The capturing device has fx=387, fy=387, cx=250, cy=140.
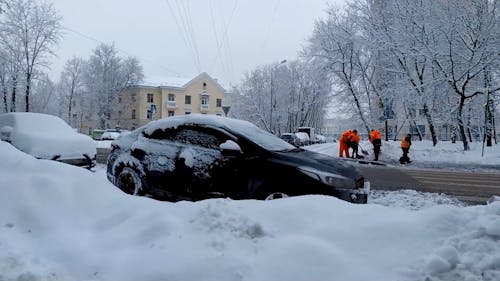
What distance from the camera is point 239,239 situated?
3242 millimetres

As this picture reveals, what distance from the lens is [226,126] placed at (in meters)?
6.03

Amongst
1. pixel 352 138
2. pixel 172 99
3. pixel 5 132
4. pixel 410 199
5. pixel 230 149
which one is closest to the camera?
pixel 230 149

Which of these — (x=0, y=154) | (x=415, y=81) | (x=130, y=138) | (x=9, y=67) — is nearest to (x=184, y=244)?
(x=0, y=154)

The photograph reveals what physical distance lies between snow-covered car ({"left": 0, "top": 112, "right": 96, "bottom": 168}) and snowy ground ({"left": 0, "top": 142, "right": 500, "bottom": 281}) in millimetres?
4943

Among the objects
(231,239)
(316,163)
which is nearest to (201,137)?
(316,163)

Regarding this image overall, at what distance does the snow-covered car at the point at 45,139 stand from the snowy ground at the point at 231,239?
494 cm

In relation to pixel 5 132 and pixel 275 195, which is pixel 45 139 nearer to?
pixel 5 132

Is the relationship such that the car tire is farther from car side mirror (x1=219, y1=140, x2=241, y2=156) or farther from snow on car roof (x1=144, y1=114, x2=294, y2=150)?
snow on car roof (x1=144, y1=114, x2=294, y2=150)

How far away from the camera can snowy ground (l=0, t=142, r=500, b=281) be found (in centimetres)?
287

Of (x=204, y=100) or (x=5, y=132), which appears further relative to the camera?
(x=204, y=100)

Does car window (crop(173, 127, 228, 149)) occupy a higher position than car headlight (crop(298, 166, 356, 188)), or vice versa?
car window (crop(173, 127, 228, 149))

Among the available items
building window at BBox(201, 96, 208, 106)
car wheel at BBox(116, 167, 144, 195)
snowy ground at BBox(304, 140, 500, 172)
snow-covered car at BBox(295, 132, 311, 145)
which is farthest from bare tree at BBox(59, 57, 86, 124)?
car wheel at BBox(116, 167, 144, 195)

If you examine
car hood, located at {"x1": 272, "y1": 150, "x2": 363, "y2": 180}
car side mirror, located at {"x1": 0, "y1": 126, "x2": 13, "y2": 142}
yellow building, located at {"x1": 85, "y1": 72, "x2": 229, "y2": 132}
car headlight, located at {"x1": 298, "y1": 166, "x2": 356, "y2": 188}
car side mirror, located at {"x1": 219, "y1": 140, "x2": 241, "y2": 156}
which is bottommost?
car headlight, located at {"x1": 298, "y1": 166, "x2": 356, "y2": 188}

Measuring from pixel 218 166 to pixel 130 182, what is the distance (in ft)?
5.48
